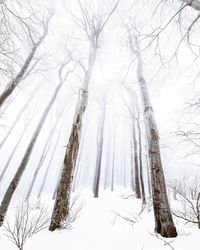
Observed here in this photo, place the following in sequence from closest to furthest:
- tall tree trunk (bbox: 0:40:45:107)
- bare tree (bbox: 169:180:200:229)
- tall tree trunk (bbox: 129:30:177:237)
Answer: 1. bare tree (bbox: 169:180:200:229)
2. tall tree trunk (bbox: 129:30:177:237)
3. tall tree trunk (bbox: 0:40:45:107)

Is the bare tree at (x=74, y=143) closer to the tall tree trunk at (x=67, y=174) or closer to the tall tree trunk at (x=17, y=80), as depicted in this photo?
the tall tree trunk at (x=67, y=174)

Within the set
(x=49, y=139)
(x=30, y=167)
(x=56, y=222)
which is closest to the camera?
(x=56, y=222)

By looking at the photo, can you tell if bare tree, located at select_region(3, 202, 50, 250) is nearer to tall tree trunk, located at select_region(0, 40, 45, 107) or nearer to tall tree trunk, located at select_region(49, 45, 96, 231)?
tall tree trunk, located at select_region(49, 45, 96, 231)

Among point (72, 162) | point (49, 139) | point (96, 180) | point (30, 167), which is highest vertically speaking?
point (30, 167)

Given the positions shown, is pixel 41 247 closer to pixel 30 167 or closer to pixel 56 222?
pixel 56 222

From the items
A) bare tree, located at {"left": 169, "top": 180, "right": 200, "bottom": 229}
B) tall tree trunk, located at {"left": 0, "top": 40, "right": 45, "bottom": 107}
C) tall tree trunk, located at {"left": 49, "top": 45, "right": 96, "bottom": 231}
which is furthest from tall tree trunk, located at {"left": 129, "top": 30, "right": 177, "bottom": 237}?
tall tree trunk, located at {"left": 0, "top": 40, "right": 45, "bottom": 107}

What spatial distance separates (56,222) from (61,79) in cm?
744

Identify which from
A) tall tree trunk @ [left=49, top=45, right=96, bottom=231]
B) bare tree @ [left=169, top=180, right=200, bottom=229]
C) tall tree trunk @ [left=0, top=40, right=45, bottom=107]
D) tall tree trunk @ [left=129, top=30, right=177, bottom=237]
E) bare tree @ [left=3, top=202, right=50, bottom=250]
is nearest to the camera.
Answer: bare tree @ [left=3, top=202, right=50, bottom=250]

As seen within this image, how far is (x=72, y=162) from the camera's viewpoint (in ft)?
11.8

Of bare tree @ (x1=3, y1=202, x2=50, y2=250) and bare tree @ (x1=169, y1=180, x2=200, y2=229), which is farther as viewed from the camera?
bare tree @ (x1=169, y1=180, x2=200, y2=229)

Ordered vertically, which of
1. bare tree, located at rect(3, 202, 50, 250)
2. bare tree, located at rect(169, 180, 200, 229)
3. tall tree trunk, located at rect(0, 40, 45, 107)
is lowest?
bare tree, located at rect(3, 202, 50, 250)

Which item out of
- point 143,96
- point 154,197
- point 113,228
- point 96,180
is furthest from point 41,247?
point 96,180

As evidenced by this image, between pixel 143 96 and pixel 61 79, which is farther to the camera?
pixel 61 79

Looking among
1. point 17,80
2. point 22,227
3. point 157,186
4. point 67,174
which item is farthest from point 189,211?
point 17,80
